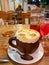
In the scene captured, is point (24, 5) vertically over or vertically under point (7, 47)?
under

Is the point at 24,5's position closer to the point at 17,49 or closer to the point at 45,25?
the point at 45,25

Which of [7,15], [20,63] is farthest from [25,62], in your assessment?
[7,15]

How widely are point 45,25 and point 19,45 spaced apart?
1.17ft

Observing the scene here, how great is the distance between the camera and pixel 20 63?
813 mm

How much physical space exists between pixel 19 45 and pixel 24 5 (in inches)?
128

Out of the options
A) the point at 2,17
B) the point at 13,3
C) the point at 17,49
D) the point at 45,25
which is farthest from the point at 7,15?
the point at 13,3

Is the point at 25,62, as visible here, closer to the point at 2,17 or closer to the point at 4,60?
the point at 4,60

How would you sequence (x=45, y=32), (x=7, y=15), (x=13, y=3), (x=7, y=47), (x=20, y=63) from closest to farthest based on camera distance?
1. (x=20, y=63)
2. (x=7, y=47)
3. (x=45, y=32)
4. (x=7, y=15)
5. (x=13, y=3)

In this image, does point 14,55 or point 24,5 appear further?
point 24,5

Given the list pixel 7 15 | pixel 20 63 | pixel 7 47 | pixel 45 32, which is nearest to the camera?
pixel 20 63

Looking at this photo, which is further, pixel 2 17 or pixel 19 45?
pixel 2 17

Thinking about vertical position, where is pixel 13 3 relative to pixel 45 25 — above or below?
below

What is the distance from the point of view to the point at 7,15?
1.71 metres

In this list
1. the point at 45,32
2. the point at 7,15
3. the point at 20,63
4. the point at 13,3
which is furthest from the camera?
the point at 13,3
